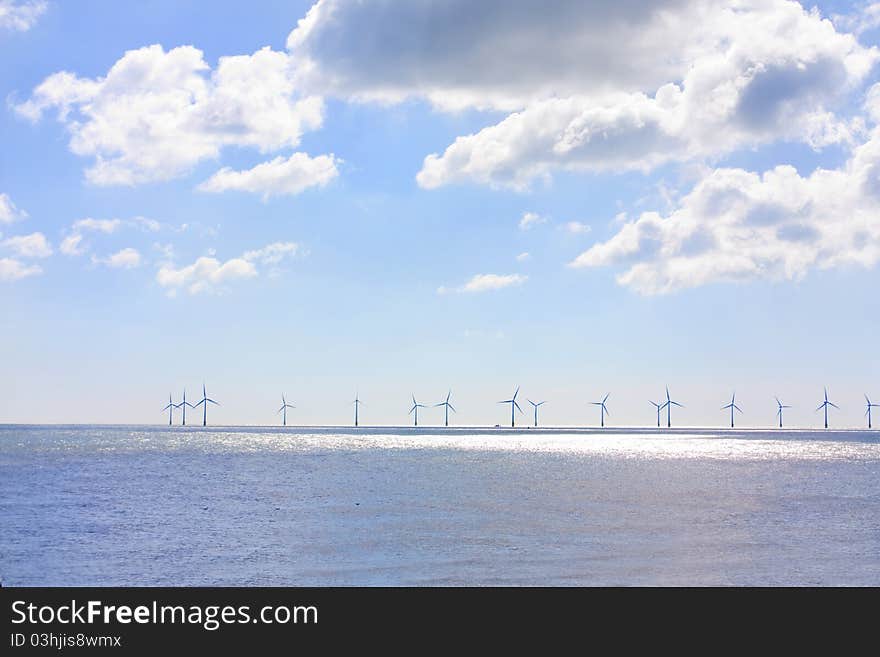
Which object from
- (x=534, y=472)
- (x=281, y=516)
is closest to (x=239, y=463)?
(x=534, y=472)

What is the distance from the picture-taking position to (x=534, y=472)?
124m

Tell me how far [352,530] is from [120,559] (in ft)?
51.0

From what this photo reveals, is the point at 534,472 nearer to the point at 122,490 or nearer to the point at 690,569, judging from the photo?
the point at 122,490

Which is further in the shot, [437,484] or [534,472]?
[534,472]

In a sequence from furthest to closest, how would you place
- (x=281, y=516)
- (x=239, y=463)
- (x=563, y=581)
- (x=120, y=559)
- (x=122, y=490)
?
(x=239, y=463) < (x=122, y=490) < (x=281, y=516) < (x=120, y=559) < (x=563, y=581)
